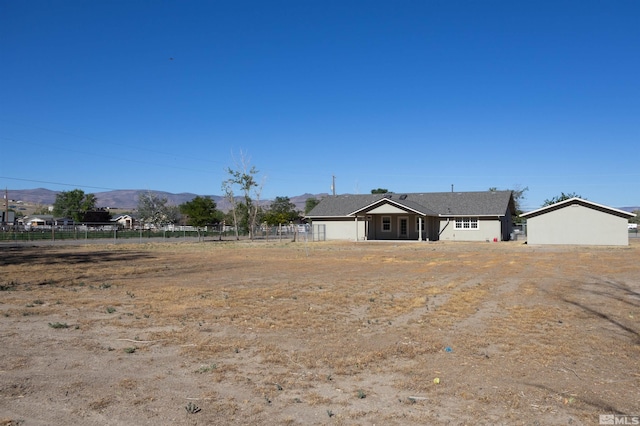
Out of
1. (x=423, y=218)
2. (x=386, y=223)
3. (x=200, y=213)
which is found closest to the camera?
(x=423, y=218)

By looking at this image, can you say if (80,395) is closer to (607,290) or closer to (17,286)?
(17,286)

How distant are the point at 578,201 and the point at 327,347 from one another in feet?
113

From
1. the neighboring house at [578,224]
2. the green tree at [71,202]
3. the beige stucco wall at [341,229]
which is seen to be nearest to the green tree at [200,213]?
the beige stucco wall at [341,229]

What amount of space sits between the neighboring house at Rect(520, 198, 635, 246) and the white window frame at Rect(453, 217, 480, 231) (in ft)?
20.6

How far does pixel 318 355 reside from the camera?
6566mm

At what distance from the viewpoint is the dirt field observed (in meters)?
4.68

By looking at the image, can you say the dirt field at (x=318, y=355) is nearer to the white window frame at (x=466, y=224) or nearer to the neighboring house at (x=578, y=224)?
the neighboring house at (x=578, y=224)

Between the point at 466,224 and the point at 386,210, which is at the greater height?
the point at 386,210

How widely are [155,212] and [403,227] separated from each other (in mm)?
67771

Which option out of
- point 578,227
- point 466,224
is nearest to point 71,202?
point 466,224

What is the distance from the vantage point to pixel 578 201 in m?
35.8

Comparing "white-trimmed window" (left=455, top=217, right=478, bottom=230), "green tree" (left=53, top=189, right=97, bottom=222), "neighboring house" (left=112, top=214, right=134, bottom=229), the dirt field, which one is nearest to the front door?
"white-trimmed window" (left=455, top=217, right=478, bottom=230)

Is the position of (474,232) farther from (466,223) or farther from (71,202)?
(71,202)

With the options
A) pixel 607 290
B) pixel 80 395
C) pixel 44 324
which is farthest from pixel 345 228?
pixel 80 395
